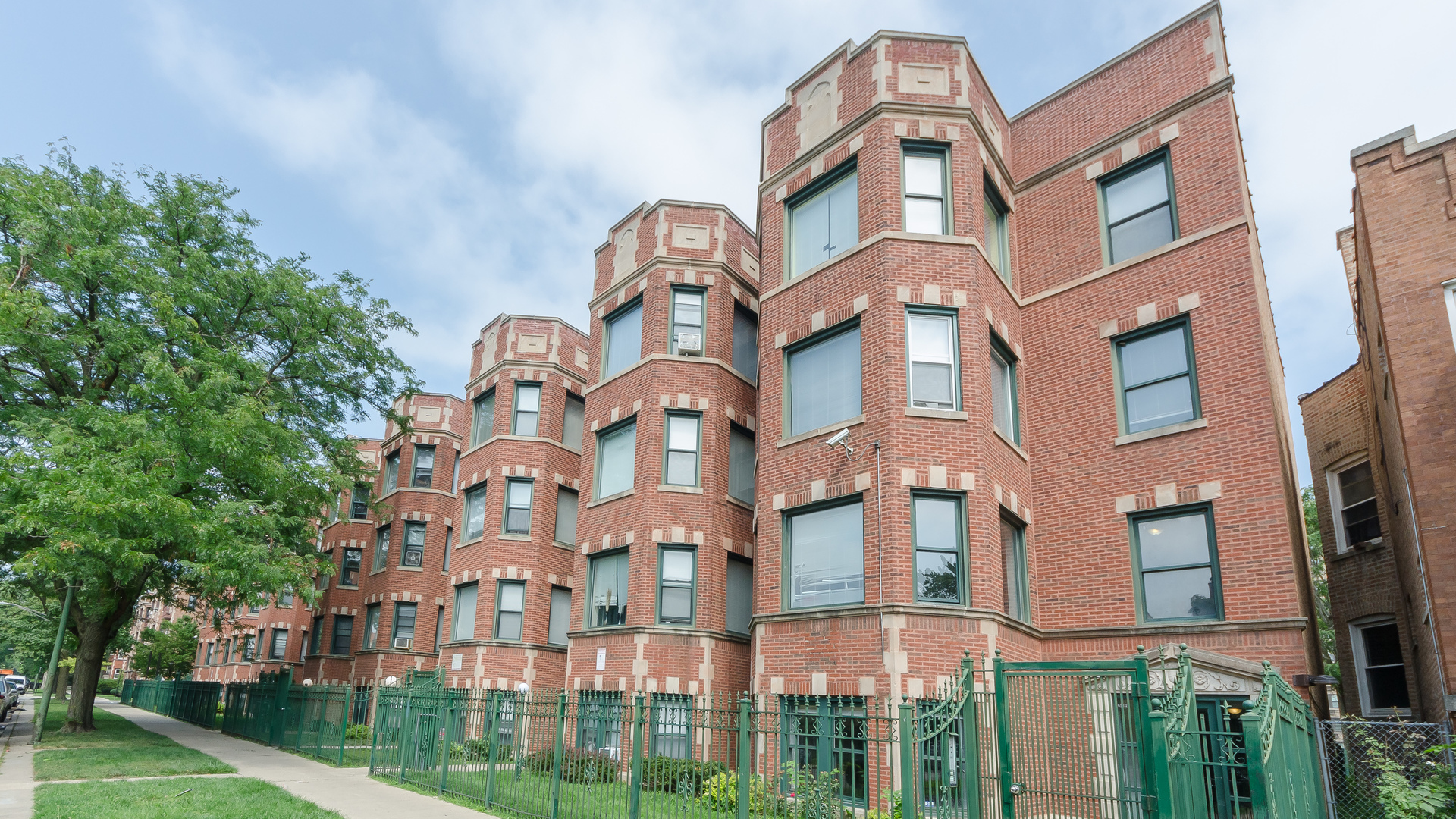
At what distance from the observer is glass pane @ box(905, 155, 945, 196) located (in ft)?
52.2

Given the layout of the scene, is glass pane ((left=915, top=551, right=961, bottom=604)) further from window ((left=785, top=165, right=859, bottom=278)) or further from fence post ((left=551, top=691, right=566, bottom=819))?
window ((left=785, top=165, right=859, bottom=278))

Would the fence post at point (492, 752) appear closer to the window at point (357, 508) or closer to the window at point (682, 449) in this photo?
the window at point (682, 449)

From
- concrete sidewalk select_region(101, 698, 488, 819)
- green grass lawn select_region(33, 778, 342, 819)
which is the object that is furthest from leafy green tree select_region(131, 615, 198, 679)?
green grass lawn select_region(33, 778, 342, 819)

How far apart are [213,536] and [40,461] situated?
138 inches

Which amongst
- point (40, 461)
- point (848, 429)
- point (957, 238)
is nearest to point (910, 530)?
point (848, 429)

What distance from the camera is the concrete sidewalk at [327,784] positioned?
1263cm

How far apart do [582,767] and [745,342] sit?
12144 mm

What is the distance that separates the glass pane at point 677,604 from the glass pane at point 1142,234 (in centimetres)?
1099

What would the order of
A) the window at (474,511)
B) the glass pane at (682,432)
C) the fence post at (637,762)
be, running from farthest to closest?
the window at (474,511), the glass pane at (682,432), the fence post at (637,762)

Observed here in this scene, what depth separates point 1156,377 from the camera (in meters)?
14.7

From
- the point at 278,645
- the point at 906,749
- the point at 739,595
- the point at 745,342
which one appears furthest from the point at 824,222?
the point at 278,645

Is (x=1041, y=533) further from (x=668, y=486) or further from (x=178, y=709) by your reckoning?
(x=178, y=709)

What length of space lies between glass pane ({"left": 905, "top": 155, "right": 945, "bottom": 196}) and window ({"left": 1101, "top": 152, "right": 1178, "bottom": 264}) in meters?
3.13

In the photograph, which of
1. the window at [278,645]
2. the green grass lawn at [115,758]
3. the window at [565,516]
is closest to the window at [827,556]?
the green grass lawn at [115,758]
